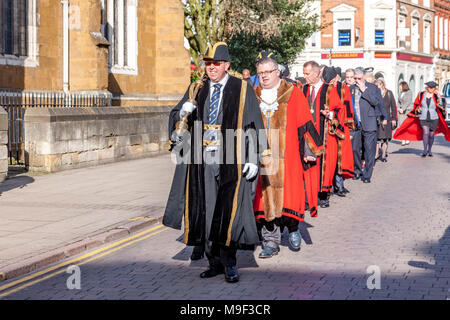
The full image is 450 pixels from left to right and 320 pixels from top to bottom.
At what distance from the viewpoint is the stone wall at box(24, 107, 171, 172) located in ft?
46.9

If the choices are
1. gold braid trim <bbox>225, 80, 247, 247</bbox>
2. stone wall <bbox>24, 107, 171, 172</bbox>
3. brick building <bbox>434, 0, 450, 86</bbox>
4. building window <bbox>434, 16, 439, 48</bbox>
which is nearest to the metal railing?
stone wall <bbox>24, 107, 171, 172</bbox>

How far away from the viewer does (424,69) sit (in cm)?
6412

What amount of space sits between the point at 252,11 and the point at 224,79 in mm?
23551

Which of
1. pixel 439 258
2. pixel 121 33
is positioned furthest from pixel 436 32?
pixel 439 258

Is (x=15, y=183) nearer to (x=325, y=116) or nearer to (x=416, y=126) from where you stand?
(x=325, y=116)

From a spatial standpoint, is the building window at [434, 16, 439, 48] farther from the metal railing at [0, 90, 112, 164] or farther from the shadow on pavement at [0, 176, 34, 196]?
the shadow on pavement at [0, 176, 34, 196]

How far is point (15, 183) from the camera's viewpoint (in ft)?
42.2

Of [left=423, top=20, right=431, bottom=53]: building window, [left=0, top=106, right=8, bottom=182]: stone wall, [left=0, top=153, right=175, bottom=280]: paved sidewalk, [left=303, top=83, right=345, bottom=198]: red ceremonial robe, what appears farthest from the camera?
[left=423, top=20, right=431, bottom=53]: building window

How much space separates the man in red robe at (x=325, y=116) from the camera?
32.5ft

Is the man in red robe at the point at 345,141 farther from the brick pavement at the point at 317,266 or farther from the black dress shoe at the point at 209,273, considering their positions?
the black dress shoe at the point at 209,273

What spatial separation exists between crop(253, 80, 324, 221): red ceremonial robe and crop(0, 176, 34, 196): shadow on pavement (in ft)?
19.1

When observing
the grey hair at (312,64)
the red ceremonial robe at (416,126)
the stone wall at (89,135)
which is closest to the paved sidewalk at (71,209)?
the stone wall at (89,135)

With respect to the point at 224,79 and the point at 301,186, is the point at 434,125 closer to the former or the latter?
the point at 301,186

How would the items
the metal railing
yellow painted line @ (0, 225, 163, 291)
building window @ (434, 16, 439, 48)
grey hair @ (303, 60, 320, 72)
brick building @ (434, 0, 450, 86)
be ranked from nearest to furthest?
yellow painted line @ (0, 225, 163, 291), grey hair @ (303, 60, 320, 72), the metal railing, building window @ (434, 16, 439, 48), brick building @ (434, 0, 450, 86)
